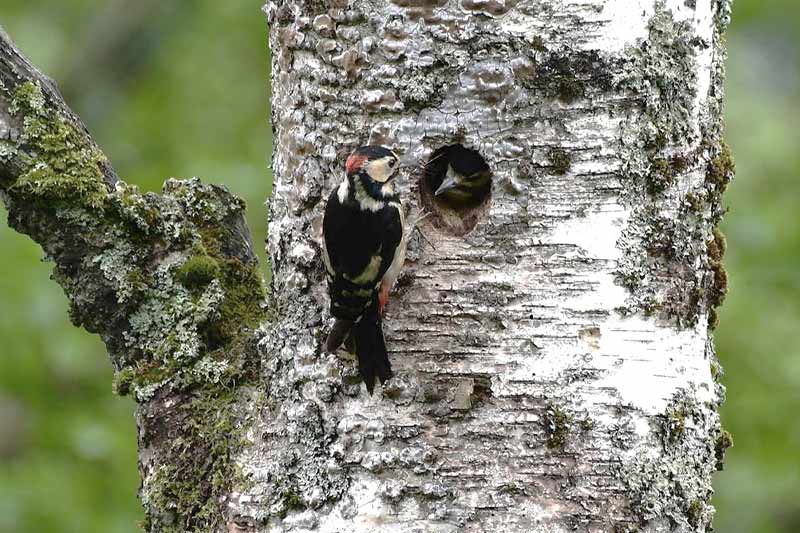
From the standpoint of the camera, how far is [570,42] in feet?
9.68

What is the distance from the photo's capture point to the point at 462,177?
312 centimetres

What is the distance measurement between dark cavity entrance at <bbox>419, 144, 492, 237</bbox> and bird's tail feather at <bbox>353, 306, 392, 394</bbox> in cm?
39

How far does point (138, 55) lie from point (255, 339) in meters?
4.96

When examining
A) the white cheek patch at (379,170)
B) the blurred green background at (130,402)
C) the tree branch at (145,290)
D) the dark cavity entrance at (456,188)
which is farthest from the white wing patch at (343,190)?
the blurred green background at (130,402)

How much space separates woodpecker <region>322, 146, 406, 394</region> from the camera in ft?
9.70

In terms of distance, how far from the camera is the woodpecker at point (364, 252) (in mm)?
2957

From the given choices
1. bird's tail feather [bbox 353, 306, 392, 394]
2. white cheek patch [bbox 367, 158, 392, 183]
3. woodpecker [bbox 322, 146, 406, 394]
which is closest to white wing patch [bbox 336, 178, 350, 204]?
woodpecker [bbox 322, 146, 406, 394]

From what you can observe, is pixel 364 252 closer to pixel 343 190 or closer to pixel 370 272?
pixel 370 272

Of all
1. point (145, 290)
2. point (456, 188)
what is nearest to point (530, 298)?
point (456, 188)

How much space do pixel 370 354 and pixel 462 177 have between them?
62cm

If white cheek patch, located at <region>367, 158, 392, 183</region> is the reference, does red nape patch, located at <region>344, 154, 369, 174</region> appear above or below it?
above

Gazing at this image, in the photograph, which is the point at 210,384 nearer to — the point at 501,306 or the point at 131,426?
the point at 501,306

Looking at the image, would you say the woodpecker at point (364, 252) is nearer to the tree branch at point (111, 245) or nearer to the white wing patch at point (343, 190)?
the white wing patch at point (343, 190)

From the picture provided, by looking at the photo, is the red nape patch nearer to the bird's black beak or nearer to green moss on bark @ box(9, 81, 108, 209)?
the bird's black beak
